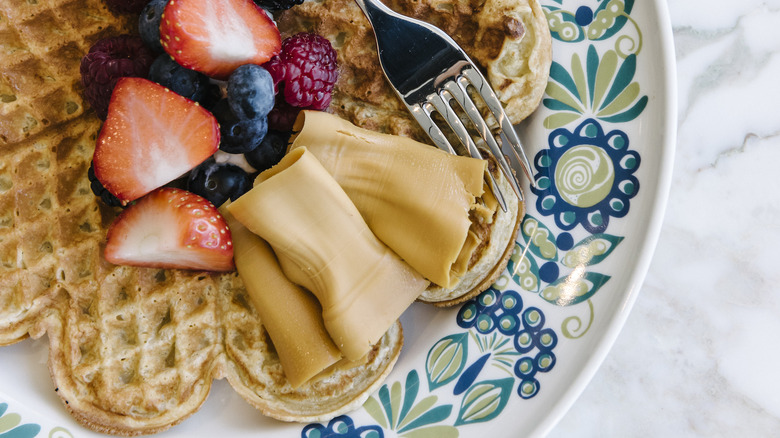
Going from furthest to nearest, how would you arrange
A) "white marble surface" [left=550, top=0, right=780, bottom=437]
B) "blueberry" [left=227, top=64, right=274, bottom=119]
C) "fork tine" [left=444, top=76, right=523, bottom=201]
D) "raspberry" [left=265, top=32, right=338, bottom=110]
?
"white marble surface" [left=550, top=0, right=780, bottom=437] → "fork tine" [left=444, top=76, right=523, bottom=201] → "raspberry" [left=265, top=32, right=338, bottom=110] → "blueberry" [left=227, top=64, right=274, bottom=119]

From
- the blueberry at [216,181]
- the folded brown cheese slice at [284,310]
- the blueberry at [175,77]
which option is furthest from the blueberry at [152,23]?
the folded brown cheese slice at [284,310]

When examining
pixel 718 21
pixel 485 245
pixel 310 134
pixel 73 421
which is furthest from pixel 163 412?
pixel 718 21

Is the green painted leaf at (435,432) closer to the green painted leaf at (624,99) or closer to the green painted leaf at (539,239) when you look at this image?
the green painted leaf at (539,239)

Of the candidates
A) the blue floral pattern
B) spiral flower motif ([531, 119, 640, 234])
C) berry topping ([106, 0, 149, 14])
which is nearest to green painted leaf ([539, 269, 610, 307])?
the blue floral pattern

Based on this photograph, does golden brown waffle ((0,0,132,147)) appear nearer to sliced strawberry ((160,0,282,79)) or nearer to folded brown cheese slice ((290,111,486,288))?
sliced strawberry ((160,0,282,79))

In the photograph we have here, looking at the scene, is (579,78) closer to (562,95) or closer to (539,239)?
(562,95)

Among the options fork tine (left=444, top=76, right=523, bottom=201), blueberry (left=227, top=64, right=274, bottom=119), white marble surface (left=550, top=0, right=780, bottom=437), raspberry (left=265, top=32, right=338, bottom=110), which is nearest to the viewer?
blueberry (left=227, top=64, right=274, bottom=119)

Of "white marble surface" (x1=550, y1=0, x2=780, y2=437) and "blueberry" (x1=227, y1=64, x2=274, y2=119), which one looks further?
"white marble surface" (x1=550, y1=0, x2=780, y2=437)
